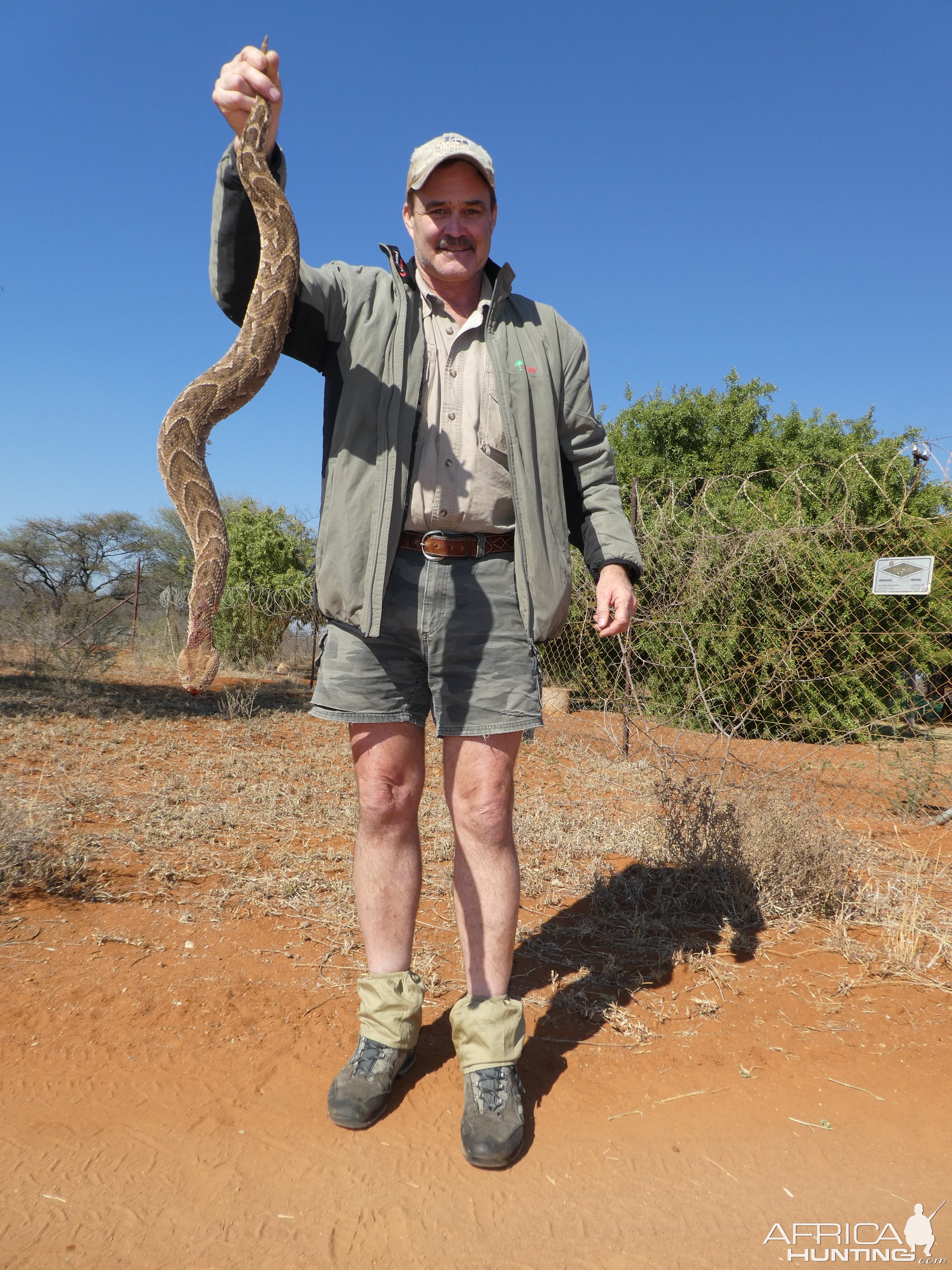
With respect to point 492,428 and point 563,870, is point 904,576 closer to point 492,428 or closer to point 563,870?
point 563,870

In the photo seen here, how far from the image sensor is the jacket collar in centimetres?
254

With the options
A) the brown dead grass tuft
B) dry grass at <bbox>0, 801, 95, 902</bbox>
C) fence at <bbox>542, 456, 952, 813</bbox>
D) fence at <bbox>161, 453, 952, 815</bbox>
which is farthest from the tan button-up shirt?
fence at <bbox>542, 456, 952, 813</bbox>

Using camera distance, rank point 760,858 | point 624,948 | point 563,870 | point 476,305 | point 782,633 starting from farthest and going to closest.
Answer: point 782,633 → point 563,870 → point 760,858 → point 624,948 → point 476,305

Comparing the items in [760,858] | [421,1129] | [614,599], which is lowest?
[421,1129]

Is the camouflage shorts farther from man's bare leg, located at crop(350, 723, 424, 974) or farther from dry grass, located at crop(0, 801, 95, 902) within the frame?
dry grass, located at crop(0, 801, 95, 902)

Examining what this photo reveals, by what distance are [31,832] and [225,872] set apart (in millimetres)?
906

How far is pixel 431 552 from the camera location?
8.18 feet

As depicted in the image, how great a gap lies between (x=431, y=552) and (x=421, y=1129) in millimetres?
1687

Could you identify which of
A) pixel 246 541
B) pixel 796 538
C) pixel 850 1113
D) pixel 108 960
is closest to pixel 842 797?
pixel 796 538

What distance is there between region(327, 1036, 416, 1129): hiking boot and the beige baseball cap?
2632 millimetres

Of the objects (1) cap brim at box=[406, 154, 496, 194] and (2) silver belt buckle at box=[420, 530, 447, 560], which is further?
(2) silver belt buckle at box=[420, 530, 447, 560]

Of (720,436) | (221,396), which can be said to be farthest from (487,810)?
(720,436)

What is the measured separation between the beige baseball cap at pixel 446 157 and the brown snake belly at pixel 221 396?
413mm

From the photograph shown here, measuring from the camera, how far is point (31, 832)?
12.4ft
